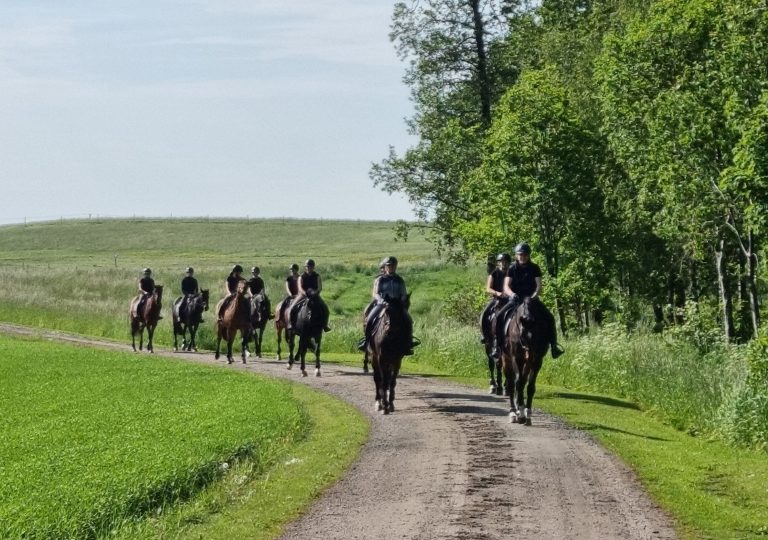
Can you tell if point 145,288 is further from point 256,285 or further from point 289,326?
point 289,326

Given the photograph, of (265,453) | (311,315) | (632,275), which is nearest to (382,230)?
(632,275)

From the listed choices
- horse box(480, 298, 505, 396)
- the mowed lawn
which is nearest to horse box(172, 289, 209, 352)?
the mowed lawn

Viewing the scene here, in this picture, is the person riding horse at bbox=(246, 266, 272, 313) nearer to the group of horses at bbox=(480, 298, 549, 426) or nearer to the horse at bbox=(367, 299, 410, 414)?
the horse at bbox=(367, 299, 410, 414)

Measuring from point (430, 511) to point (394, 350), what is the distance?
29.5 feet

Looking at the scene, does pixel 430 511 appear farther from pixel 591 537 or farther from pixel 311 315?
pixel 311 315

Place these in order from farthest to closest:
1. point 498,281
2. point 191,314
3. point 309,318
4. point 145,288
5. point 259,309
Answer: point 191,314, point 145,288, point 259,309, point 309,318, point 498,281

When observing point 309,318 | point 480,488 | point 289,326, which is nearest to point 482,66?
point 289,326

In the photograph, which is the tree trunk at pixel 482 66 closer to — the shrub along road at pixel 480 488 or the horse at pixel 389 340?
the horse at pixel 389 340

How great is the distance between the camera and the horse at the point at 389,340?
2225 cm

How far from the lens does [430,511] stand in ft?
44.1

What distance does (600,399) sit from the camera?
26.6 m

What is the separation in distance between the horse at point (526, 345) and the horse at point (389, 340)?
2.14 m

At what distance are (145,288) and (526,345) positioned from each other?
80.8 ft

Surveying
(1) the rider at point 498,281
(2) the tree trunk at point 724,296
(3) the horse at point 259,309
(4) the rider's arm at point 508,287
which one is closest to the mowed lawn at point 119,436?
(4) the rider's arm at point 508,287
